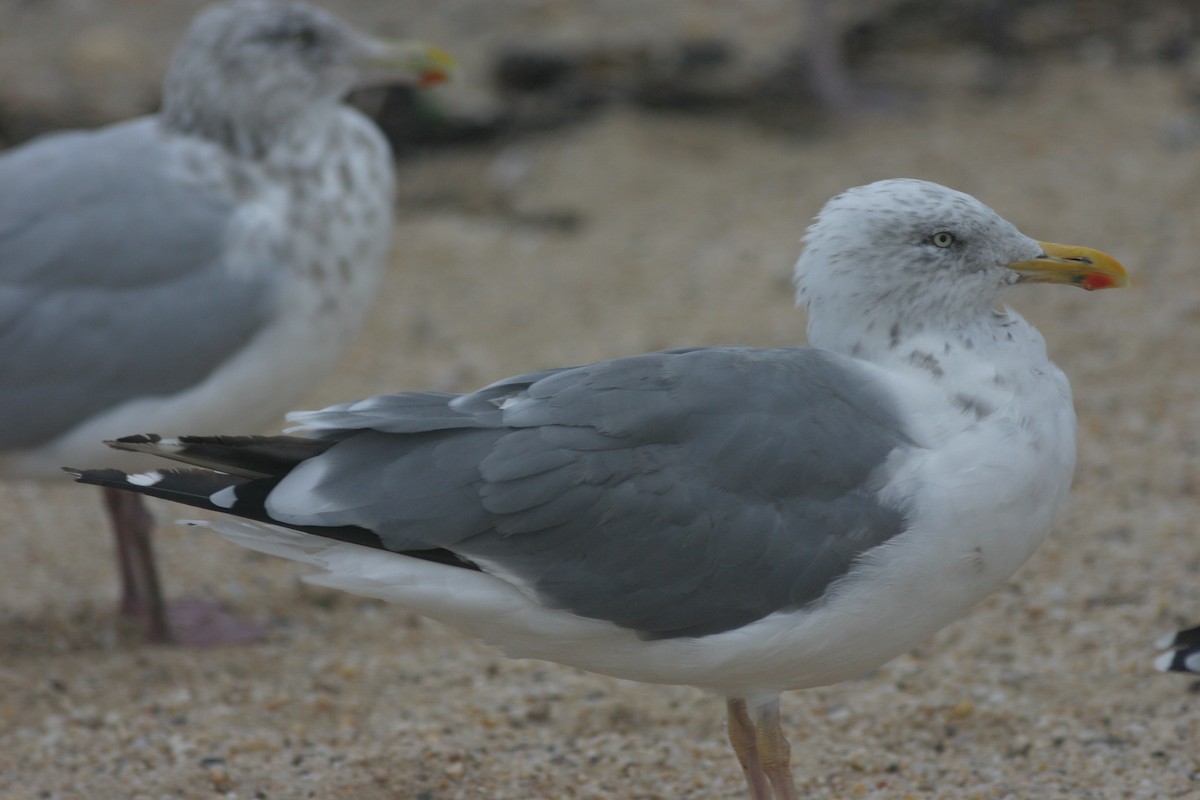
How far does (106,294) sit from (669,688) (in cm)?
183

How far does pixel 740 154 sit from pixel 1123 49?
2168mm

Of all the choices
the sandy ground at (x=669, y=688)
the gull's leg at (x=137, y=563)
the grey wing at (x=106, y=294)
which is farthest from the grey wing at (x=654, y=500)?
the gull's leg at (x=137, y=563)

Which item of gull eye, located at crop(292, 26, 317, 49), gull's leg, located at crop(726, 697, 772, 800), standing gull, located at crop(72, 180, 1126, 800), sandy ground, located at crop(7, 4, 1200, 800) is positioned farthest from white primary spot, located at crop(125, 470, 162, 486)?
gull eye, located at crop(292, 26, 317, 49)

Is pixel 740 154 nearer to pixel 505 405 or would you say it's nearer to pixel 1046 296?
pixel 1046 296

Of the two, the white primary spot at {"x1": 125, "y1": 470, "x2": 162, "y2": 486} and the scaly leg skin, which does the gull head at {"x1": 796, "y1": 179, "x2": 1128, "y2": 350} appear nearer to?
the white primary spot at {"x1": 125, "y1": 470, "x2": 162, "y2": 486}

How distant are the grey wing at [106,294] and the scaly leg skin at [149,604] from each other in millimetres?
406

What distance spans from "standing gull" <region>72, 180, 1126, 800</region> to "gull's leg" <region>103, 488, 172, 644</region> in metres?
1.61

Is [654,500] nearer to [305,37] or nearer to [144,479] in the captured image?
[144,479]

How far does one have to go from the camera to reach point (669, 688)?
3.74 metres

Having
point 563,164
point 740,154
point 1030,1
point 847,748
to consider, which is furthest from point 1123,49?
point 847,748

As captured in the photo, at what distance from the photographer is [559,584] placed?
2523 millimetres

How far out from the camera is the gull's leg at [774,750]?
2773 millimetres

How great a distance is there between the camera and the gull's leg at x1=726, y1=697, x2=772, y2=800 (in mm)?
2859

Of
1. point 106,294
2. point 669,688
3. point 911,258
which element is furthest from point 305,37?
point 911,258
